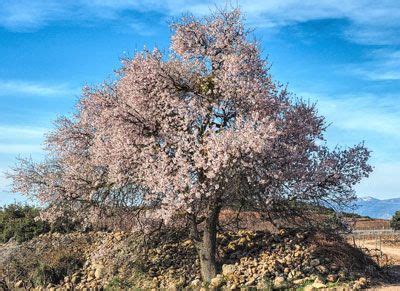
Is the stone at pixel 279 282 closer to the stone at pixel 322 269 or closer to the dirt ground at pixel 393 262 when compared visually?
the stone at pixel 322 269

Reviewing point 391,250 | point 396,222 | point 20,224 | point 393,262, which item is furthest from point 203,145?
point 396,222

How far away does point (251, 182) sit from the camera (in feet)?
65.2

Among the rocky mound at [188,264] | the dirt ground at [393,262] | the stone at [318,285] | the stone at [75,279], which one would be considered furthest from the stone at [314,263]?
the stone at [75,279]

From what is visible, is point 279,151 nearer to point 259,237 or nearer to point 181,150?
point 181,150

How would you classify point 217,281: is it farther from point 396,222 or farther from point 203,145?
point 396,222

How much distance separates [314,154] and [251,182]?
3.34 m

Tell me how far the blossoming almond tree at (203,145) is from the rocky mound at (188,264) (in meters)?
1.54

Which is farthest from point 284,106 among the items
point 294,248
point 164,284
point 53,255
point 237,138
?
point 53,255

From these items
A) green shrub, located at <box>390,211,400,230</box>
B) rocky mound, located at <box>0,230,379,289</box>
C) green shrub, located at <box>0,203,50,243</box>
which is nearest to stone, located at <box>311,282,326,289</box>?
rocky mound, located at <box>0,230,379,289</box>

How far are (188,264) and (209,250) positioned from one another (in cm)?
203

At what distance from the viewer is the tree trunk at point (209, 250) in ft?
73.2

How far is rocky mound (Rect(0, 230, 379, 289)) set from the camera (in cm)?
2155

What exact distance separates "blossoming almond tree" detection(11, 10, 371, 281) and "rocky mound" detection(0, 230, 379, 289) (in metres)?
1.54

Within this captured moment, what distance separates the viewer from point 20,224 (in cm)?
3391
